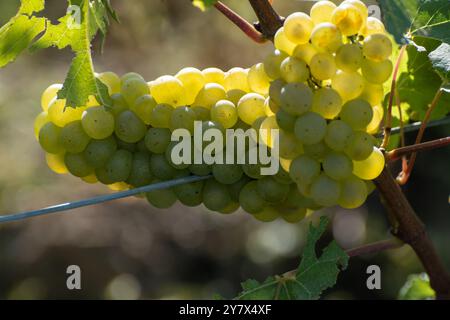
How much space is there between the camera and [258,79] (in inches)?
23.5

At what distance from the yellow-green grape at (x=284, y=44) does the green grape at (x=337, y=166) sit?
0.10 m

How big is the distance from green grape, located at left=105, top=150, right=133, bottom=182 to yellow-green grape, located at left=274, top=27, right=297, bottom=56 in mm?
194

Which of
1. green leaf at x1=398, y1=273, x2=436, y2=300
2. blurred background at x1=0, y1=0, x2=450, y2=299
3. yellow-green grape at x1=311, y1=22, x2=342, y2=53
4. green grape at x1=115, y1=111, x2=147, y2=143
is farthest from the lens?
blurred background at x1=0, y1=0, x2=450, y2=299

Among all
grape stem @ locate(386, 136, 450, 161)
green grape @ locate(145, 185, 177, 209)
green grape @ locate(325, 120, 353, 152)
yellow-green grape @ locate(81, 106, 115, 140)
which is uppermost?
yellow-green grape @ locate(81, 106, 115, 140)

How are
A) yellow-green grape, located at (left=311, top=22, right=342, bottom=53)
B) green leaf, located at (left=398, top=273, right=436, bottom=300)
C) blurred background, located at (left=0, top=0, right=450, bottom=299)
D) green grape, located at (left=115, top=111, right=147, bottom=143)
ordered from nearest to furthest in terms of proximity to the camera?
yellow-green grape, located at (left=311, top=22, right=342, bottom=53) < green grape, located at (left=115, top=111, right=147, bottom=143) < green leaf, located at (left=398, top=273, right=436, bottom=300) < blurred background, located at (left=0, top=0, right=450, bottom=299)

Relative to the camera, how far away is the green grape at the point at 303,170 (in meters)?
0.58

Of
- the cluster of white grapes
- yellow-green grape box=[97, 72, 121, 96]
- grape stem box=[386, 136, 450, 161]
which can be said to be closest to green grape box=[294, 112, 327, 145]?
the cluster of white grapes

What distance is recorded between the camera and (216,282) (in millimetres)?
2324

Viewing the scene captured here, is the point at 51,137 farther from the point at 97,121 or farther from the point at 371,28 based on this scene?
the point at 371,28

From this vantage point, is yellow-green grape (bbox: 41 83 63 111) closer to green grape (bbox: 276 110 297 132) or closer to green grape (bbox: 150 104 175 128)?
green grape (bbox: 150 104 175 128)

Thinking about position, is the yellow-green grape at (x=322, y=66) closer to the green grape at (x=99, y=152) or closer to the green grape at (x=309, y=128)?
the green grape at (x=309, y=128)

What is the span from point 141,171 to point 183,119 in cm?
8

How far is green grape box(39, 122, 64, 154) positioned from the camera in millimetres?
676

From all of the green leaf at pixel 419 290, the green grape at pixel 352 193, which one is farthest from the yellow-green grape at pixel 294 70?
the green leaf at pixel 419 290
